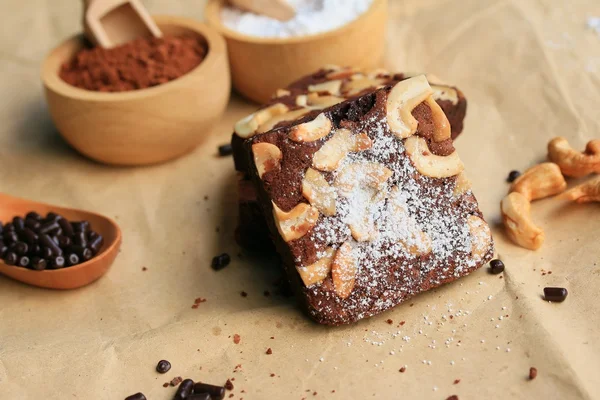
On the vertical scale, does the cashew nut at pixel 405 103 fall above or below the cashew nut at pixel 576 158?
above

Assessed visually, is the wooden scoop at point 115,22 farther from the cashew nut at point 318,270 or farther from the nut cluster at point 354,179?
the cashew nut at point 318,270

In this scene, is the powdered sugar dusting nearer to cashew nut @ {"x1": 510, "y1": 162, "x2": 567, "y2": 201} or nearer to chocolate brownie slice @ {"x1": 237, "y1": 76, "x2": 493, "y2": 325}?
chocolate brownie slice @ {"x1": 237, "y1": 76, "x2": 493, "y2": 325}

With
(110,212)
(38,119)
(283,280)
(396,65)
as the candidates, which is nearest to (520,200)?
(283,280)

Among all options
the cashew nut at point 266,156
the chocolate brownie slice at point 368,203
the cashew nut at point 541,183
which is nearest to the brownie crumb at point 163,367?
the chocolate brownie slice at point 368,203

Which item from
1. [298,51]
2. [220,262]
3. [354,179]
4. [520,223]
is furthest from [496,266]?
[298,51]

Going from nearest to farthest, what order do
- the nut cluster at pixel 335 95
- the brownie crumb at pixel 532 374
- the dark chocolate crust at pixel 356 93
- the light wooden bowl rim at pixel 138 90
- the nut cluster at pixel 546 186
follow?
1. the brownie crumb at pixel 532 374
2. the nut cluster at pixel 335 95
3. the nut cluster at pixel 546 186
4. the dark chocolate crust at pixel 356 93
5. the light wooden bowl rim at pixel 138 90

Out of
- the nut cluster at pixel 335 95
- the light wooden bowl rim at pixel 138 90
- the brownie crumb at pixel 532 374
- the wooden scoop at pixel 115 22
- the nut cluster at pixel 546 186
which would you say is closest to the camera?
the brownie crumb at pixel 532 374
